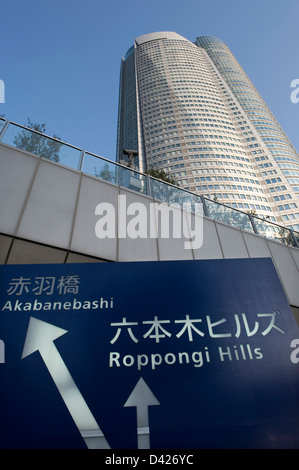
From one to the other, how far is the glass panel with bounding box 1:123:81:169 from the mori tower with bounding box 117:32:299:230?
5832cm

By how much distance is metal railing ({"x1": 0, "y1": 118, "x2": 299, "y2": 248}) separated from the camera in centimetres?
714

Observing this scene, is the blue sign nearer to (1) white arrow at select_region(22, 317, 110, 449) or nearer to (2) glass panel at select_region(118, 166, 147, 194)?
(1) white arrow at select_region(22, 317, 110, 449)

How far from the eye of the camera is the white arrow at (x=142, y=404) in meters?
3.38

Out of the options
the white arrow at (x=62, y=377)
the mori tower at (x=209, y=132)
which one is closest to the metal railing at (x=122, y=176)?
the white arrow at (x=62, y=377)

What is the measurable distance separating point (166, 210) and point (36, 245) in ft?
13.3

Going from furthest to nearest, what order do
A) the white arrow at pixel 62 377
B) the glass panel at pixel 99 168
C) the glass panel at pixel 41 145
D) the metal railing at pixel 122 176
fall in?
1. the glass panel at pixel 99 168
2. the metal railing at pixel 122 176
3. the glass panel at pixel 41 145
4. the white arrow at pixel 62 377

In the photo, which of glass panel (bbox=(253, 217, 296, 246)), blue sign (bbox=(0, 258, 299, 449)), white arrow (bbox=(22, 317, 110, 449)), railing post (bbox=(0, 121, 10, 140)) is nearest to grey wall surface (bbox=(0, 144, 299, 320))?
railing post (bbox=(0, 121, 10, 140))

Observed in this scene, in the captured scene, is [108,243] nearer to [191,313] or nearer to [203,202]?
[191,313]

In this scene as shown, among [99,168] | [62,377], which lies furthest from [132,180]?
[62,377]

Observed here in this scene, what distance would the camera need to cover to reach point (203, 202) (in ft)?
29.6

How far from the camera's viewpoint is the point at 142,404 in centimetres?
360

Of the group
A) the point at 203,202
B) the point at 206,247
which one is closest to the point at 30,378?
the point at 206,247

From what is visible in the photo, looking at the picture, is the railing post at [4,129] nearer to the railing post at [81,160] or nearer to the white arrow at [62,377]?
the railing post at [81,160]

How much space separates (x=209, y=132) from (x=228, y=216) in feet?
308
